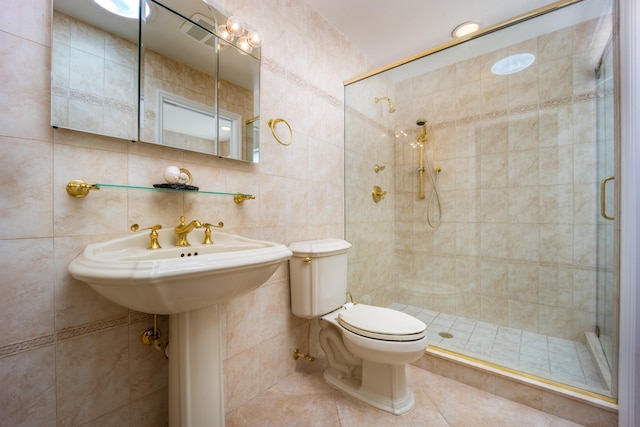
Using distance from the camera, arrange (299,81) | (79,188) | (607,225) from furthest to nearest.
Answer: (299,81)
(607,225)
(79,188)

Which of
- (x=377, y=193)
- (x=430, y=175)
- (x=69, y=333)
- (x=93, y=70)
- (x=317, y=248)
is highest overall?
(x=93, y=70)

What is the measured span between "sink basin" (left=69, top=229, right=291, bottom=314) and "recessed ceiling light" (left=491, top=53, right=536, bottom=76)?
2130mm

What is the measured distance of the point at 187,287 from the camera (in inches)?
25.7

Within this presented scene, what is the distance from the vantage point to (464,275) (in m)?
2.12

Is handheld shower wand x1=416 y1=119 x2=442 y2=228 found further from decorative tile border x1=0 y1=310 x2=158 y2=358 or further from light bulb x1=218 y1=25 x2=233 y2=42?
decorative tile border x1=0 y1=310 x2=158 y2=358

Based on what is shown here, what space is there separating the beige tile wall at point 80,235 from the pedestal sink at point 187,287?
133mm

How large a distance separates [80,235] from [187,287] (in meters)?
0.51

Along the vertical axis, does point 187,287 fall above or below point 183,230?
below

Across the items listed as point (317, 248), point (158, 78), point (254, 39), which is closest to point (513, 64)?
point (254, 39)

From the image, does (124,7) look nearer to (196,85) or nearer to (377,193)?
(196,85)

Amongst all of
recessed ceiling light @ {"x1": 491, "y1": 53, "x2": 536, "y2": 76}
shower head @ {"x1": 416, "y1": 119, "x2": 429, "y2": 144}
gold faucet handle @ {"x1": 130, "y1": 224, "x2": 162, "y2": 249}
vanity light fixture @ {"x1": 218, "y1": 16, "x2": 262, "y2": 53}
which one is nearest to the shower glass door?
recessed ceiling light @ {"x1": 491, "y1": 53, "x2": 536, "y2": 76}

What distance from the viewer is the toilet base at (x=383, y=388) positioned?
1272mm

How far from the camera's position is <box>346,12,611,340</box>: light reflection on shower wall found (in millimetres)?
1650

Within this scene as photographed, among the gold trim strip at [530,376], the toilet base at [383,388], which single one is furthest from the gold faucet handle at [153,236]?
the gold trim strip at [530,376]
